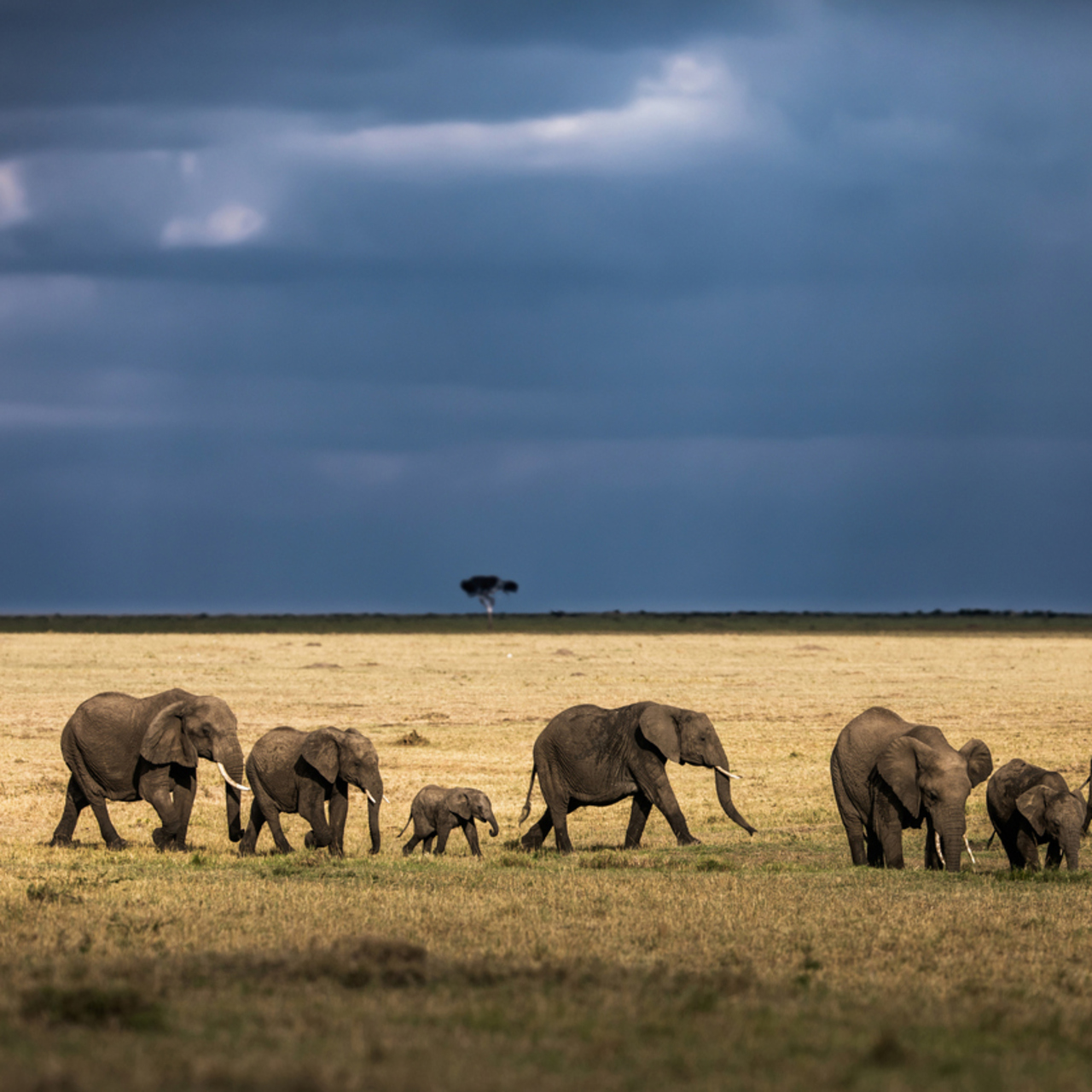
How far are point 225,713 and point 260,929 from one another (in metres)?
8.50

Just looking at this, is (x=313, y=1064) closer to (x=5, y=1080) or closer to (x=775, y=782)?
(x=5, y=1080)

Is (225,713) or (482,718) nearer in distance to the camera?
(225,713)

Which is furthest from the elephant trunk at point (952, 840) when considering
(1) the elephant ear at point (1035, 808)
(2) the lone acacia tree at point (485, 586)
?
(2) the lone acacia tree at point (485, 586)

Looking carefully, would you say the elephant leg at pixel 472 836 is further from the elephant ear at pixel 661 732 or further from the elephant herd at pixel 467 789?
the elephant ear at pixel 661 732

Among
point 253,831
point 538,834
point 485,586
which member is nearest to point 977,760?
point 538,834

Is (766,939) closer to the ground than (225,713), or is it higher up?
closer to the ground

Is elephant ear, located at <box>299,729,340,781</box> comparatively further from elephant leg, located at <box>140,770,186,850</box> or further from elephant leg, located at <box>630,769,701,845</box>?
elephant leg, located at <box>630,769,701,845</box>

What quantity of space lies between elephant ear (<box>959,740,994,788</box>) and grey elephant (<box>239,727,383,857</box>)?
29.3ft

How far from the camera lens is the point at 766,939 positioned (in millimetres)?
14406

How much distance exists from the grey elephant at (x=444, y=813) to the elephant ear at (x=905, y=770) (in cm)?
659

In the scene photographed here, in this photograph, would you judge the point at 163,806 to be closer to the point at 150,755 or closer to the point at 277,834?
the point at 150,755

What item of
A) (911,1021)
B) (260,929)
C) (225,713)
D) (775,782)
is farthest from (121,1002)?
(775,782)

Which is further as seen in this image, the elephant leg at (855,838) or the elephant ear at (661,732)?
the elephant ear at (661,732)

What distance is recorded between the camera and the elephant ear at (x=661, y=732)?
2261 centimetres
